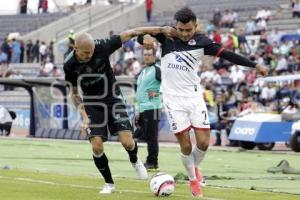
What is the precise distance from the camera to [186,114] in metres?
12.9

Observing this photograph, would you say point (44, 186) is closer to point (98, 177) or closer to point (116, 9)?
point (98, 177)

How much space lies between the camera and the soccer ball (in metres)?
12.3

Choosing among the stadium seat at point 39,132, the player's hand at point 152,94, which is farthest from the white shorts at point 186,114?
the stadium seat at point 39,132

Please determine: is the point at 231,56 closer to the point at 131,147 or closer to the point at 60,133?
the point at 131,147

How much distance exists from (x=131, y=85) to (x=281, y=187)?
1845 cm

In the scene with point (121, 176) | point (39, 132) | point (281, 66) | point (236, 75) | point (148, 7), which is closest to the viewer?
point (121, 176)

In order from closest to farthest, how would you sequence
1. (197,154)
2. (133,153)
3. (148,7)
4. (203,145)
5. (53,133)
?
(203,145) < (197,154) < (133,153) < (53,133) < (148,7)

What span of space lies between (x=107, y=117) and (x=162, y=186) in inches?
62.7

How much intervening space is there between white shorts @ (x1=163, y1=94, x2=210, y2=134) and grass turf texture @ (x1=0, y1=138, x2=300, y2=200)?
2.96 ft

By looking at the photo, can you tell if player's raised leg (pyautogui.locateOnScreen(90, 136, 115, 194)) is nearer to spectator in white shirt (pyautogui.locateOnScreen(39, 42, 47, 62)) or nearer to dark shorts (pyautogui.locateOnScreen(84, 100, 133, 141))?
dark shorts (pyautogui.locateOnScreen(84, 100, 133, 141))

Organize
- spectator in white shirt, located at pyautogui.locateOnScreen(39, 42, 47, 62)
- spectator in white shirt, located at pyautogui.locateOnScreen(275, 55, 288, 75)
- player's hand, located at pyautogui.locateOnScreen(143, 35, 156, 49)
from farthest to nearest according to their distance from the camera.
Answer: spectator in white shirt, located at pyautogui.locateOnScreen(39, 42, 47, 62) < spectator in white shirt, located at pyautogui.locateOnScreen(275, 55, 288, 75) < player's hand, located at pyautogui.locateOnScreen(143, 35, 156, 49)

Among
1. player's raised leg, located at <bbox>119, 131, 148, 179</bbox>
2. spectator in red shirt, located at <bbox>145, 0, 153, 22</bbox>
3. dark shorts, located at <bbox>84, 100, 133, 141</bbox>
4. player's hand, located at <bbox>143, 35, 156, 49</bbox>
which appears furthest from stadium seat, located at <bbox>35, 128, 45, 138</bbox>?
dark shorts, located at <bbox>84, 100, 133, 141</bbox>

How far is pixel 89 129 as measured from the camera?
1303 cm

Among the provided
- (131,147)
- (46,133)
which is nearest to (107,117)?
(131,147)
